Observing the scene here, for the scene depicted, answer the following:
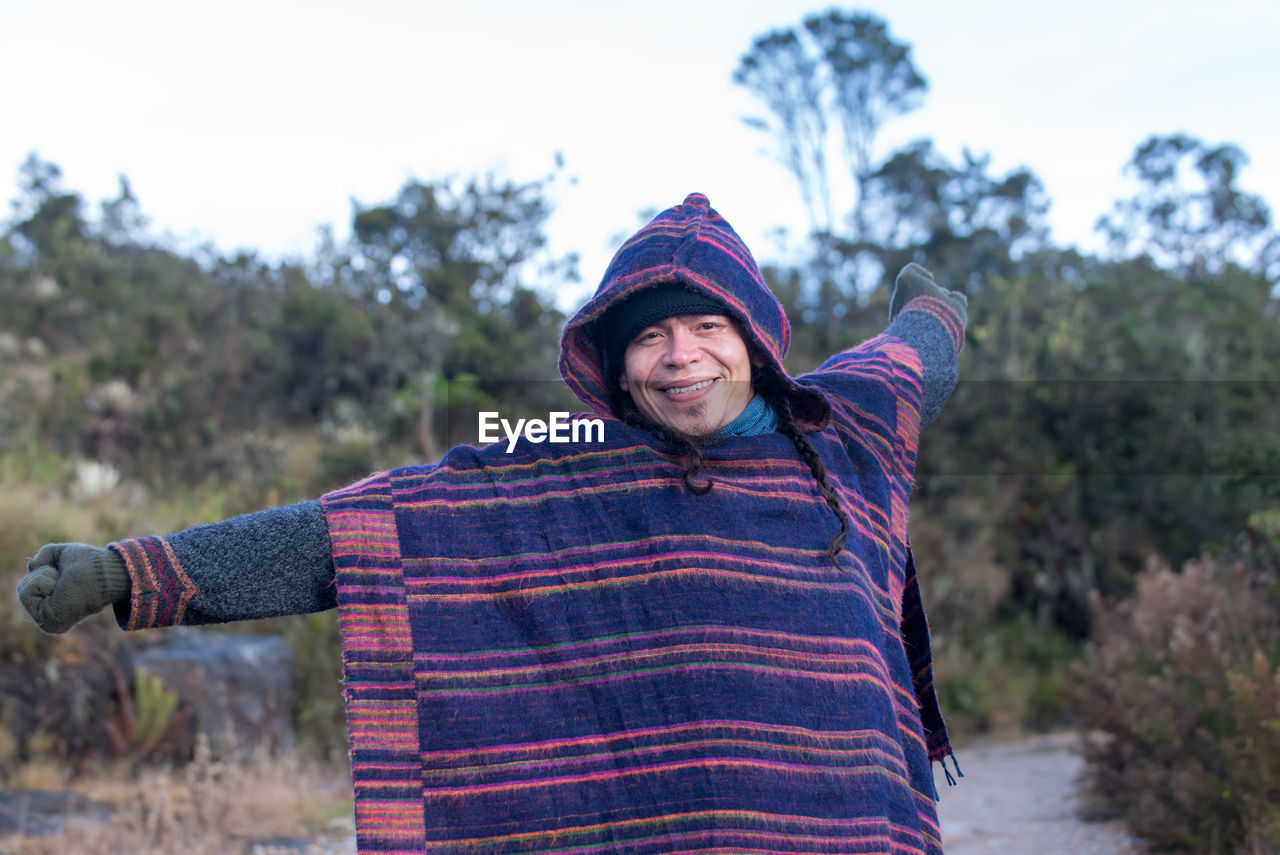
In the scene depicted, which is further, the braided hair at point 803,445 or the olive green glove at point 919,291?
the olive green glove at point 919,291

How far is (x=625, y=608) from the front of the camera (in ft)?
7.52

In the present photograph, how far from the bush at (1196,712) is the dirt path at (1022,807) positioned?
0.67ft

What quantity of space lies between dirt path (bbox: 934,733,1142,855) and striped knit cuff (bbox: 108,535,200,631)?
4.52 metres

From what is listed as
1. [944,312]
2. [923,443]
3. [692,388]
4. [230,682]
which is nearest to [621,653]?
[692,388]

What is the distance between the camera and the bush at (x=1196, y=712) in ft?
13.7

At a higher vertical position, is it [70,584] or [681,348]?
[681,348]

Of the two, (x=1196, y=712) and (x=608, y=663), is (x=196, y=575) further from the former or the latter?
(x=1196, y=712)

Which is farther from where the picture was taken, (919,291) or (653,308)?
(919,291)

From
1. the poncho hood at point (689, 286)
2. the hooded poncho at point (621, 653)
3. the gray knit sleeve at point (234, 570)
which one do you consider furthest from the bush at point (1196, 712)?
the gray knit sleeve at point (234, 570)

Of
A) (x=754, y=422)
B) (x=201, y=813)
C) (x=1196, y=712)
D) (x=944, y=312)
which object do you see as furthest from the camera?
(x=201, y=813)

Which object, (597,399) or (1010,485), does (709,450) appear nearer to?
(597,399)

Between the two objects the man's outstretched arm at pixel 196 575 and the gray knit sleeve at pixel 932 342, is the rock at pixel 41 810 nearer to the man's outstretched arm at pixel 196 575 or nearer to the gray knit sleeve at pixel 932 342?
the man's outstretched arm at pixel 196 575

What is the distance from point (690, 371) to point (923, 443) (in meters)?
9.52

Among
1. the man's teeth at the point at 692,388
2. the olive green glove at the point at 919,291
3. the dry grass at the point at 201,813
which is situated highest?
the olive green glove at the point at 919,291
